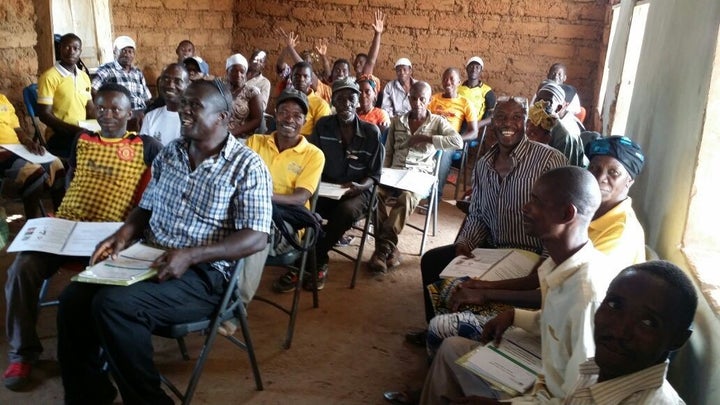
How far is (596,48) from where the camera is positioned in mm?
7711

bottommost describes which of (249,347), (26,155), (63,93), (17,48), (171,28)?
(249,347)

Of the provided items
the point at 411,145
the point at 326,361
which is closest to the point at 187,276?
the point at 326,361

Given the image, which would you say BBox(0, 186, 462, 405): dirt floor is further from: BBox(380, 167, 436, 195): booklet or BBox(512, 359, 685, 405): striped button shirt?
BBox(512, 359, 685, 405): striped button shirt

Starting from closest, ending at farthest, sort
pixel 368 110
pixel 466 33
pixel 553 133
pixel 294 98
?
pixel 294 98
pixel 553 133
pixel 368 110
pixel 466 33

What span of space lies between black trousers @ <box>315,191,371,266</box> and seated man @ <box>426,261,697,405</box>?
2.53 meters

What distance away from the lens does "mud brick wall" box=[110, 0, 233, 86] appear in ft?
22.6

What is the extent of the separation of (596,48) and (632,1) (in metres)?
2.26

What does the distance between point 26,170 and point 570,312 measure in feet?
12.8

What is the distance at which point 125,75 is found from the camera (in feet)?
18.6

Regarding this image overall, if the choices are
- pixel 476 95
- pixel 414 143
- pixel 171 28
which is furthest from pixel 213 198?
pixel 171 28

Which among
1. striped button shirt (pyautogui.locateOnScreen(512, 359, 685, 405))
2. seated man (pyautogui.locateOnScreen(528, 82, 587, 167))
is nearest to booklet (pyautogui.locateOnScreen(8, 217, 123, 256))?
striped button shirt (pyautogui.locateOnScreen(512, 359, 685, 405))

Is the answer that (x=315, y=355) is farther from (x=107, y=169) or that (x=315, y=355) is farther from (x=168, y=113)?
(x=168, y=113)

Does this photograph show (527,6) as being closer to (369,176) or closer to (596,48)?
(596,48)

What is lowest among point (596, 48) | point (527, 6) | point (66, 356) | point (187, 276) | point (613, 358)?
point (66, 356)
